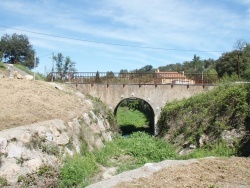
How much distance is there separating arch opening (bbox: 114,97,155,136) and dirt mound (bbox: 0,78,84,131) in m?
9.83

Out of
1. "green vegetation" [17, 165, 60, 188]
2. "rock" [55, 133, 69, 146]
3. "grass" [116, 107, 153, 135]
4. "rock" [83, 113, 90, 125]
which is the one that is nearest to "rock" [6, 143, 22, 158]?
"green vegetation" [17, 165, 60, 188]

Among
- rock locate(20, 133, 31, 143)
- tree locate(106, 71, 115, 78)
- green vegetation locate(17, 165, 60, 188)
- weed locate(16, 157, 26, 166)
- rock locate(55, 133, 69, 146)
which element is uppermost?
tree locate(106, 71, 115, 78)

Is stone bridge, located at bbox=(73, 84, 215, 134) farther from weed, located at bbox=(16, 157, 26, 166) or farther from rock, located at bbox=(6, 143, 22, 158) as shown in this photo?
weed, located at bbox=(16, 157, 26, 166)

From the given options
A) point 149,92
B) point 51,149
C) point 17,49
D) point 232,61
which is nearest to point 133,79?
point 149,92

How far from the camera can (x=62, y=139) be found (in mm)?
11234

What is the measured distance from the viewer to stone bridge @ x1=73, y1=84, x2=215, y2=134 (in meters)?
23.6

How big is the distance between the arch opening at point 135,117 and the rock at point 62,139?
1370 centimetres

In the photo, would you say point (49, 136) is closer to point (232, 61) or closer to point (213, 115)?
point (213, 115)

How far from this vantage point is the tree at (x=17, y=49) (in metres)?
47.8

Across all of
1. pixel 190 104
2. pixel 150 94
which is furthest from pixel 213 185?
pixel 150 94

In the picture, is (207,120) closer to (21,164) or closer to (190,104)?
(190,104)

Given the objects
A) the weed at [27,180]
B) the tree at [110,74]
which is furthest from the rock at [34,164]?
the tree at [110,74]

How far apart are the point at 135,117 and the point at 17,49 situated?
70.6 feet

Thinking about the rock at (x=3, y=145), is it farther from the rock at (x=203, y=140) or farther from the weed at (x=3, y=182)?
the rock at (x=203, y=140)
